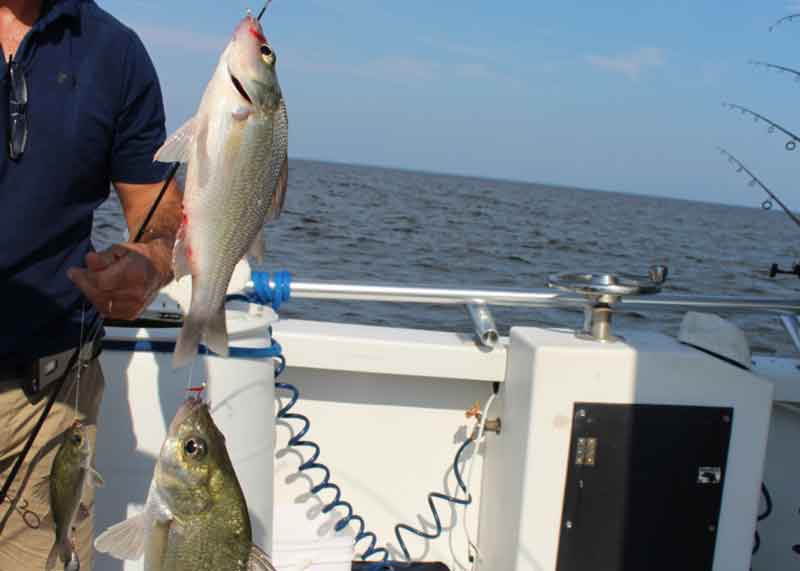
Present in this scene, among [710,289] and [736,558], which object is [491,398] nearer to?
[736,558]

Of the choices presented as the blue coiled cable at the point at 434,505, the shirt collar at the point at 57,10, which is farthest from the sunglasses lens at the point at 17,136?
the blue coiled cable at the point at 434,505

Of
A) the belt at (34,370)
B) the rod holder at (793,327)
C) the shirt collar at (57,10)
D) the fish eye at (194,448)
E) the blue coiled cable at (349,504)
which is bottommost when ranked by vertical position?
the blue coiled cable at (349,504)

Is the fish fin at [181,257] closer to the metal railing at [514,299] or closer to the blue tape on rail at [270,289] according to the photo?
the blue tape on rail at [270,289]

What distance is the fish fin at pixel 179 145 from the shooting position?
1479mm

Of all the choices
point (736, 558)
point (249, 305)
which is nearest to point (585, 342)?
point (736, 558)

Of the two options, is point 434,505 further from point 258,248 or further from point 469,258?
point 469,258

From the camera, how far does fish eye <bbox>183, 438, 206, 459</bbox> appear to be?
1632 millimetres

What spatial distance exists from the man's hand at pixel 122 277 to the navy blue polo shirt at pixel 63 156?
1.03ft

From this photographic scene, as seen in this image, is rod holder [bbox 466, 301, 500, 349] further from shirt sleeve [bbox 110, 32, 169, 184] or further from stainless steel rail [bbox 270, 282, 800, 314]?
shirt sleeve [bbox 110, 32, 169, 184]

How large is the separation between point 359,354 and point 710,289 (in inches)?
516

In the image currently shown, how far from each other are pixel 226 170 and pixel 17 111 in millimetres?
803

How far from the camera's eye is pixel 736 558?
9.61ft

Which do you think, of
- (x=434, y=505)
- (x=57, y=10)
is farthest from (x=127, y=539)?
(x=434, y=505)

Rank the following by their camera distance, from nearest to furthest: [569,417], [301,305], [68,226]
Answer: [68,226] → [569,417] → [301,305]
